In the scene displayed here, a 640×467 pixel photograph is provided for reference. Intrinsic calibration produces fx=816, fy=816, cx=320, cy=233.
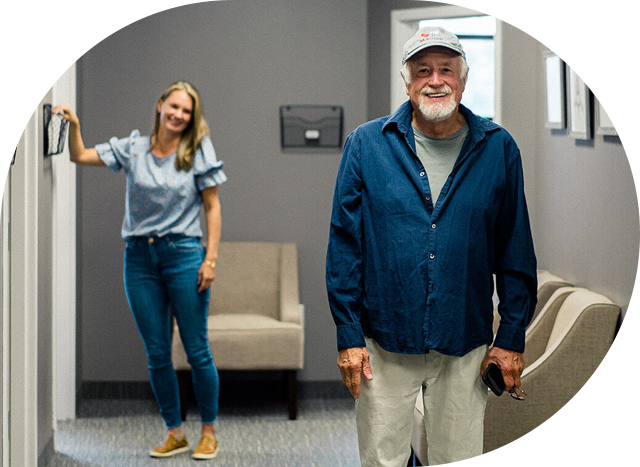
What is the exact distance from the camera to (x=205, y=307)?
3.41 m

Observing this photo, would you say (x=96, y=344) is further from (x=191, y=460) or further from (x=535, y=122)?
(x=535, y=122)

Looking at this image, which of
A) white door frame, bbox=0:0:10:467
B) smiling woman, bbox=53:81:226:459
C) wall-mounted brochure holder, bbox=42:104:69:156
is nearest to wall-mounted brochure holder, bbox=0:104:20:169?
white door frame, bbox=0:0:10:467

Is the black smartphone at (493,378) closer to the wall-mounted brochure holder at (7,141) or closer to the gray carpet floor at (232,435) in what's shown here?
the wall-mounted brochure holder at (7,141)

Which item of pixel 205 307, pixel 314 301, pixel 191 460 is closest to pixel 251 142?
pixel 314 301

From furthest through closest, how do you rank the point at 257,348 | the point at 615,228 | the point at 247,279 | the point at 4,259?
1. the point at 247,279
2. the point at 257,348
3. the point at 615,228
4. the point at 4,259

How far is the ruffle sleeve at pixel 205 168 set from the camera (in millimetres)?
3307

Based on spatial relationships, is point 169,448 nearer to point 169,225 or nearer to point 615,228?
point 169,225

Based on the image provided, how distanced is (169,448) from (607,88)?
7.52 feet

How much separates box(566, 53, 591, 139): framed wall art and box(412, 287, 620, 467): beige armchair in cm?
79

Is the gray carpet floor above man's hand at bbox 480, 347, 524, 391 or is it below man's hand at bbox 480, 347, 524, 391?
below

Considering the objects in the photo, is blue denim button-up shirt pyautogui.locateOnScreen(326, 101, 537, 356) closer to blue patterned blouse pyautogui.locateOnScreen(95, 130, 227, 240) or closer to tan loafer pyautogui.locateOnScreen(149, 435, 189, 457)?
blue patterned blouse pyautogui.locateOnScreen(95, 130, 227, 240)

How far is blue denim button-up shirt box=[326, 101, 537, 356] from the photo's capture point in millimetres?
1924

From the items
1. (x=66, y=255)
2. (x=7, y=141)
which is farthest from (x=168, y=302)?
(x=7, y=141)

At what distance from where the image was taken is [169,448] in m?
3.51
